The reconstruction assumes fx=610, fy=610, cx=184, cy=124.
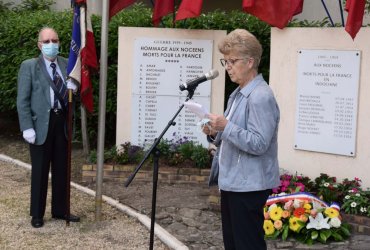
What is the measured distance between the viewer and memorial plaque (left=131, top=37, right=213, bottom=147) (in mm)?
7836

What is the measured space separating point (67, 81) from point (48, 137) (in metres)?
0.55

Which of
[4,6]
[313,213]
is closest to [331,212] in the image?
[313,213]

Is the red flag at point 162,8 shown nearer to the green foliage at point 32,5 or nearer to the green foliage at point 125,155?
the green foliage at point 125,155

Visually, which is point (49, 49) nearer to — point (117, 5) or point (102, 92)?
point (102, 92)

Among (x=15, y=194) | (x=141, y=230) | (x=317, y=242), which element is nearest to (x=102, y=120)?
(x=141, y=230)

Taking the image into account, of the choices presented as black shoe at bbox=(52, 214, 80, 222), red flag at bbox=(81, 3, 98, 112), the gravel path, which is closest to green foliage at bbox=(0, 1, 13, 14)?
the gravel path

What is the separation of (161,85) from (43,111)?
2493 mm

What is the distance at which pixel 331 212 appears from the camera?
213 inches

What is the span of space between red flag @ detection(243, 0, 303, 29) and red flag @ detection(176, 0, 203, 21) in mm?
531

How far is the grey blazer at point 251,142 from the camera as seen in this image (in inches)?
135

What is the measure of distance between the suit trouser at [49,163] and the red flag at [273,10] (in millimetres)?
2460

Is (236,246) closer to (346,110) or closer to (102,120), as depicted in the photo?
(102,120)

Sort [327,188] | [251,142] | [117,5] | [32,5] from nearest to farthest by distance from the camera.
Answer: [251,142], [327,188], [117,5], [32,5]

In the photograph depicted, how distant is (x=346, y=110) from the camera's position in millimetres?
6207
